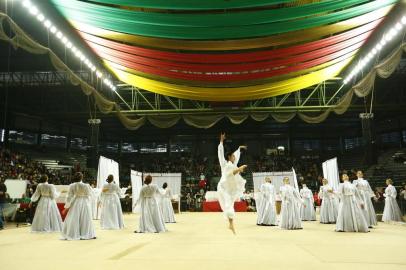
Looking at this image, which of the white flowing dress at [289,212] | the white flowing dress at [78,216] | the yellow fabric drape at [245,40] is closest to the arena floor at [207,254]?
the white flowing dress at [78,216]

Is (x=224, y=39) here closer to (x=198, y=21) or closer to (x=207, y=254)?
(x=198, y=21)

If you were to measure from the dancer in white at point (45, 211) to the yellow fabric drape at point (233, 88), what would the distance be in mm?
4069

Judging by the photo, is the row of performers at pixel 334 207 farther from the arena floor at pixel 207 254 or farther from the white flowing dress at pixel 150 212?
the white flowing dress at pixel 150 212

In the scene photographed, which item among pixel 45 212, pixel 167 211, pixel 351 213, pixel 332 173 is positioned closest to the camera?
pixel 351 213

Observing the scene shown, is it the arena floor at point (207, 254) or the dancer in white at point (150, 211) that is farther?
the dancer in white at point (150, 211)

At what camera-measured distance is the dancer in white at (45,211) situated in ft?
28.7

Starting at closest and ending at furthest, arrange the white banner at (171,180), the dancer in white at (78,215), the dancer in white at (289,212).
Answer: the dancer in white at (78,215) → the dancer in white at (289,212) → the white banner at (171,180)

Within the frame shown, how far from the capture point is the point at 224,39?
26.5ft

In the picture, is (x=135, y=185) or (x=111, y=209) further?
(x=135, y=185)

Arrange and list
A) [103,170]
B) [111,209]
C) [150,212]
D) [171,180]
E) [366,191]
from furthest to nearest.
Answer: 1. [171,180]
2. [103,170]
3. [366,191]
4. [111,209]
5. [150,212]

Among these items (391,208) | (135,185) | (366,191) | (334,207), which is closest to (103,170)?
(135,185)

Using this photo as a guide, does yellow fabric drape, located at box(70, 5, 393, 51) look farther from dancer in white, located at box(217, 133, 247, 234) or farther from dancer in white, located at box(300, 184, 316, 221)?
dancer in white, located at box(300, 184, 316, 221)

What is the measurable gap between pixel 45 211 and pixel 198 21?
19.8 feet

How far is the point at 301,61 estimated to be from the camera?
9.29 m
